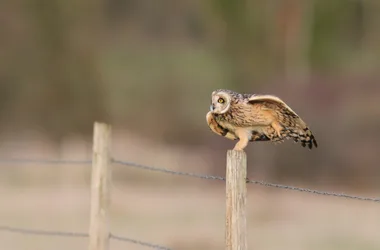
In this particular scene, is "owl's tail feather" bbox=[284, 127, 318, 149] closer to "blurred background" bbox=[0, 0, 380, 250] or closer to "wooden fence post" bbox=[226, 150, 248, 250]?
"wooden fence post" bbox=[226, 150, 248, 250]

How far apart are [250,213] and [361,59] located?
5.25m

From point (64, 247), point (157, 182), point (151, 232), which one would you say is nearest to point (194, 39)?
point (157, 182)

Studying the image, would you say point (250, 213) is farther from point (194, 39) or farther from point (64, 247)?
point (194, 39)

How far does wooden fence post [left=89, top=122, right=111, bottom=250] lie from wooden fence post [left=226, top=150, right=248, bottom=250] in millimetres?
929

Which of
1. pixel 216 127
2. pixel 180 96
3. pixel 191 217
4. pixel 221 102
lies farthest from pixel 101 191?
pixel 180 96

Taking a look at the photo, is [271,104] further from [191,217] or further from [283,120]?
[191,217]

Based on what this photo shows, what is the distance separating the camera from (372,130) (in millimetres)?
11172

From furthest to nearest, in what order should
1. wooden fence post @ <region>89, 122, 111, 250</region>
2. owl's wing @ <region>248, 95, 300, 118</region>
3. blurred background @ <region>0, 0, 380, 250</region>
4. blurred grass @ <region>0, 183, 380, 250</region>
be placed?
blurred background @ <region>0, 0, 380, 250</region>, blurred grass @ <region>0, 183, 380, 250</region>, wooden fence post @ <region>89, 122, 111, 250</region>, owl's wing @ <region>248, 95, 300, 118</region>

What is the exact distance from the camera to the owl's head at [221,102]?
9.41ft

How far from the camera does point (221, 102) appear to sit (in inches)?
114

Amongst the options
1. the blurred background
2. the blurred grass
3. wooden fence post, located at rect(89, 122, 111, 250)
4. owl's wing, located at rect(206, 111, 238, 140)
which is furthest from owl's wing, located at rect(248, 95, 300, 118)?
the blurred background

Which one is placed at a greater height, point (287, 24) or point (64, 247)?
point (287, 24)

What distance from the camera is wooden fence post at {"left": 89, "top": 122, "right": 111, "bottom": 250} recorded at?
3703 mm

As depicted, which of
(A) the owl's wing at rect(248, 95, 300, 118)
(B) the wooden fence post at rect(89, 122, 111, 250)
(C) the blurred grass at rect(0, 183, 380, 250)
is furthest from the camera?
(C) the blurred grass at rect(0, 183, 380, 250)
